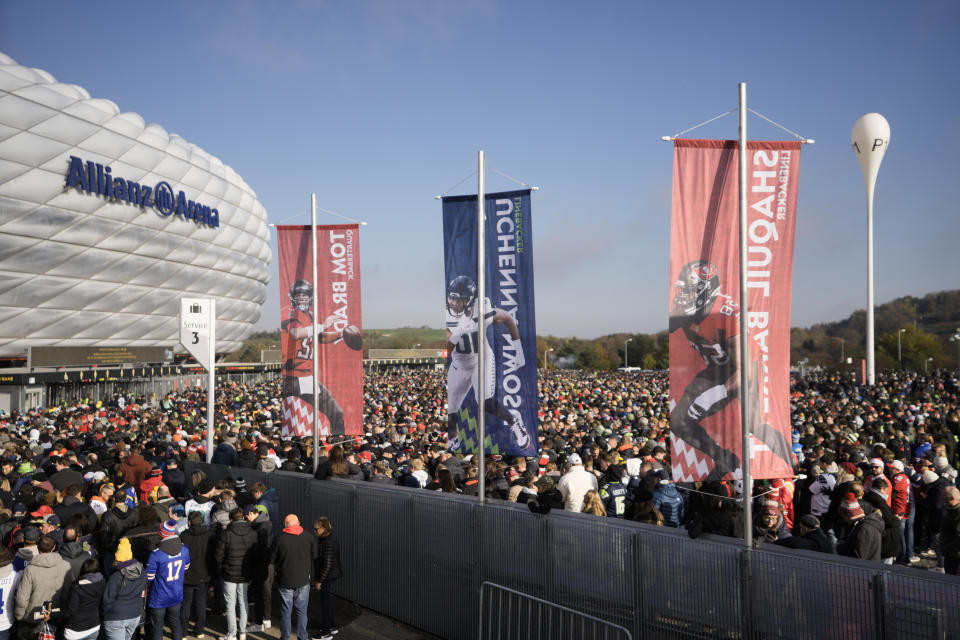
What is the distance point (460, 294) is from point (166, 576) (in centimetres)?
452

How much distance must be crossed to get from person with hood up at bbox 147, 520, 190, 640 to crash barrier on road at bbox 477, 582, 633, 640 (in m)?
3.07

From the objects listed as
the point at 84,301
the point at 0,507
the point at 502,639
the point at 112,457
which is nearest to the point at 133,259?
the point at 84,301

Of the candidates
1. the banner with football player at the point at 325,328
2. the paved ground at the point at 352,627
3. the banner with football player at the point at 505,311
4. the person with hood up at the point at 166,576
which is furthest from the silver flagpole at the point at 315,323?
the person with hood up at the point at 166,576

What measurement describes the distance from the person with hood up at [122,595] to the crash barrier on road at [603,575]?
2.71m

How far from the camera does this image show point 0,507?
8086 mm

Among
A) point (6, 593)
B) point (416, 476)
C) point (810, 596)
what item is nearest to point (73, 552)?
point (6, 593)

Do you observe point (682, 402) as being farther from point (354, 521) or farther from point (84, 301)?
point (84, 301)

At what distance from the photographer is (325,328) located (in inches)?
453

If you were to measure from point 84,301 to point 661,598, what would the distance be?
52.0 m

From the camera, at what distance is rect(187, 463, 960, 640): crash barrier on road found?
14.8 feet

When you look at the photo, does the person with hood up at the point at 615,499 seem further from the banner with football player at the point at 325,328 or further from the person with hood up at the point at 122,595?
the person with hood up at the point at 122,595

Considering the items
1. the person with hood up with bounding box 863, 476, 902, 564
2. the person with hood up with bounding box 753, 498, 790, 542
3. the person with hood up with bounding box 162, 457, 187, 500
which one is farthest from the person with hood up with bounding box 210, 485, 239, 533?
the person with hood up with bounding box 863, 476, 902, 564

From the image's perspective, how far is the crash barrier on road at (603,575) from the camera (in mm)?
4512

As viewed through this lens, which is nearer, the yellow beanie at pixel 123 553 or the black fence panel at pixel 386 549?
the yellow beanie at pixel 123 553
